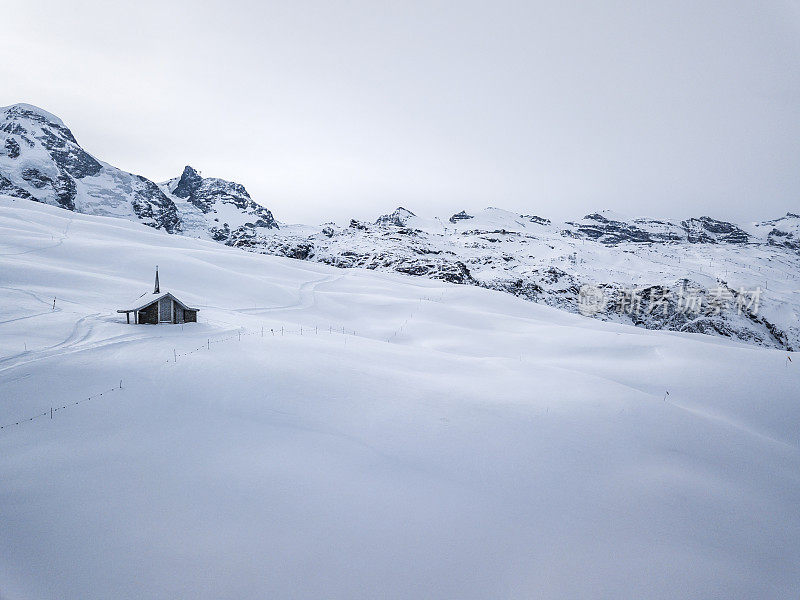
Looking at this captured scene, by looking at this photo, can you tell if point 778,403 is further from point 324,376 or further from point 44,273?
point 44,273

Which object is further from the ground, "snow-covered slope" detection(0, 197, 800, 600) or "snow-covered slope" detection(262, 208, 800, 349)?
"snow-covered slope" detection(262, 208, 800, 349)

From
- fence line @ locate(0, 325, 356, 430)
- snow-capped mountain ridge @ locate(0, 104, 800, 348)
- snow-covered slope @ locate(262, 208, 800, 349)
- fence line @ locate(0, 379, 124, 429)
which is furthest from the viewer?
snow-capped mountain ridge @ locate(0, 104, 800, 348)

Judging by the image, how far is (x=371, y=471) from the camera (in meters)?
11.1

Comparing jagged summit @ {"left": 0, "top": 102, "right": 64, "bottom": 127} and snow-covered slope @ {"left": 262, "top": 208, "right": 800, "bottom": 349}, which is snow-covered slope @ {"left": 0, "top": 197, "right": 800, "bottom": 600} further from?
jagged summit @ {"left": 0, "top": 102, "right": 64, "bottom": 127}

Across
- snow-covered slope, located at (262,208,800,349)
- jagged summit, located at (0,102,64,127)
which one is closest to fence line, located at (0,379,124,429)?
snow-covered slope, located at (262,208,800,349)

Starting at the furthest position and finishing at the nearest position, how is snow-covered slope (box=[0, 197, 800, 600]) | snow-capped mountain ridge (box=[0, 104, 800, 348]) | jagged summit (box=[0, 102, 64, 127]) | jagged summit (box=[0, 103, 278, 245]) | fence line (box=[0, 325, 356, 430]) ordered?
jagged summit (box=[0, 102, 64, 127]), jagged summit (box=[0, 103, 278, 245]), snow-capped mountain ridge (box=[0, 104, 800, 348]), fence line (box=[0, 325, 356, 430]), snow-covered slope (box=[0, 197, 800, 600])

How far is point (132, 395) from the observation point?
45.2 ft

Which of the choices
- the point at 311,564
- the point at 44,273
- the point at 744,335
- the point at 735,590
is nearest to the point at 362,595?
the point at 311,564

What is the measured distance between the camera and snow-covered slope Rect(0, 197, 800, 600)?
8164mm

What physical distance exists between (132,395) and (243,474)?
20.9ft

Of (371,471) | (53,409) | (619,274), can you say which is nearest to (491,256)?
(619,274)

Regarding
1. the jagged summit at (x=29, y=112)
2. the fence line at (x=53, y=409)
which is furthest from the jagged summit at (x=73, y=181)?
the fence line at (x=53, y=409)

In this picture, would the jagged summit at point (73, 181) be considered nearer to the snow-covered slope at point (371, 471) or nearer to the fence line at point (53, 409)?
the snow-covered slope at point (371, 471)

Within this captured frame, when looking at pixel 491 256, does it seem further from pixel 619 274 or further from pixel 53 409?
pixel 53 409
